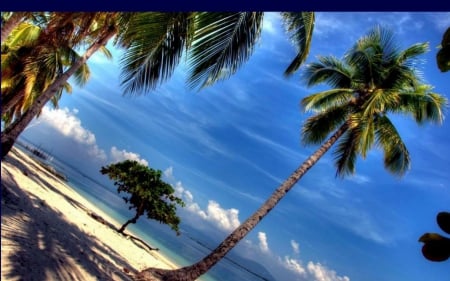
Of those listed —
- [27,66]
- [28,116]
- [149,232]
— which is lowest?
[149,232]

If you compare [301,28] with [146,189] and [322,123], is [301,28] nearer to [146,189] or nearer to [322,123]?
[322,123]

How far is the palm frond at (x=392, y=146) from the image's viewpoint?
11594 millimetres

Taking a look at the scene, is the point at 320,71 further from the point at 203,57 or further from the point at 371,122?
the point at 203,57

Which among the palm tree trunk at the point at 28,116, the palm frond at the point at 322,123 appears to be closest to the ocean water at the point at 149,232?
the palm tree trunk at the point at 28,116

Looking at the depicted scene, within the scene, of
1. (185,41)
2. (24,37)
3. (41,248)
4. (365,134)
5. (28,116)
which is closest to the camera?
(41,248)

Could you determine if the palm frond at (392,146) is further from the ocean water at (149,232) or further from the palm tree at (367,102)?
the ocean water at (149,232)

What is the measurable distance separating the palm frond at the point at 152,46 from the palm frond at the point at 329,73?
7.27 metres

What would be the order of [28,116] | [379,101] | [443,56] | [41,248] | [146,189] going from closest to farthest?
[443,56], [41,248], [28,116], [379,101], [146,189]

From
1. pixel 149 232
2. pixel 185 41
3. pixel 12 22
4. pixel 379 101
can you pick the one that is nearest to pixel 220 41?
pixel 185 41

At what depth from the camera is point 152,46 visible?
632cm

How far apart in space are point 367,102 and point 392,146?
1.83 meters

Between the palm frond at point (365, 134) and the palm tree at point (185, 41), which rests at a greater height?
the palm frond at point (365, 134)

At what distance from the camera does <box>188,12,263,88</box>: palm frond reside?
20.6 ft

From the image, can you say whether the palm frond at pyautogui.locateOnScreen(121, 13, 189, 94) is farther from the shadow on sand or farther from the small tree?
the small tree
